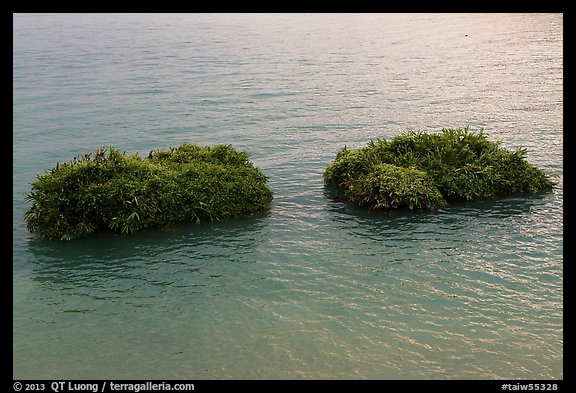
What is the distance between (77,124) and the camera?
25875mm

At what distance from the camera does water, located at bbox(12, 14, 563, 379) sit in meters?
10.6

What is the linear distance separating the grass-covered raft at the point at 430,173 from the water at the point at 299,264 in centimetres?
45

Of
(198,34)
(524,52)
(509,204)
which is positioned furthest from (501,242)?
(198,34)

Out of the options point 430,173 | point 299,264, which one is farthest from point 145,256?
point 430,173

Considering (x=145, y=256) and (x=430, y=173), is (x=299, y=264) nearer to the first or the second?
(x=145, y=256)

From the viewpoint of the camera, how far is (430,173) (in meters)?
16.9

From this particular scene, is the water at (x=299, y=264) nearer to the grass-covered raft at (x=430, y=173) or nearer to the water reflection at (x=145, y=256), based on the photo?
the water reflection at (x=145, y=256)

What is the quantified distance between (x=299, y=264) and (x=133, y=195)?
4.18 meters

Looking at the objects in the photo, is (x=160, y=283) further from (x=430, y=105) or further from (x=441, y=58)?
(x=441, y=58)

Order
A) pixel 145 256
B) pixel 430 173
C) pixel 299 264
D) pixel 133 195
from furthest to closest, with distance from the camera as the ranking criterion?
1. pixel 430 173
2. pixel 133 195
3. pixel 145 256
4. pixel 299 264

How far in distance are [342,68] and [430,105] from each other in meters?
9.18

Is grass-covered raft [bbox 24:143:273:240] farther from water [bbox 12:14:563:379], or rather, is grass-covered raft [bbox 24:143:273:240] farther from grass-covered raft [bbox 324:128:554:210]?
grass-covered raft [bbox 324:128:554:210]

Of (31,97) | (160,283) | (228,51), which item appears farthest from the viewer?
(228,51)

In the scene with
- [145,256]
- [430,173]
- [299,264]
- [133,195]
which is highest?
[133,195]
